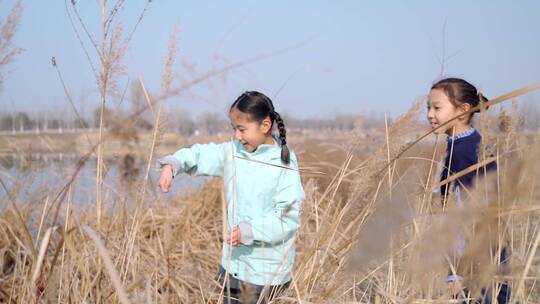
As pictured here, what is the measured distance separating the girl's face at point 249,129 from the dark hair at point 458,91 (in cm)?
71

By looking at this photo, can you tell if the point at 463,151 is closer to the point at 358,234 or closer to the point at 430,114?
the point at 430,114

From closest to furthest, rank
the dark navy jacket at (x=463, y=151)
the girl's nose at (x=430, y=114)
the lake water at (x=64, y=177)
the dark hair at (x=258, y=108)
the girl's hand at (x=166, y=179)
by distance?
the lake water at (x=64, y=177) < the girl's hand at (x=166, y=179) < the dark navy jacket at (x=463, y=151) < the girl's nose at (x=430, y=114) < the dark hair at (x=258, y=108)

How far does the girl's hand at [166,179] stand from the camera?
5.48ft

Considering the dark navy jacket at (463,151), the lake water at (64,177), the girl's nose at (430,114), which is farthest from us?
the girl's nose at (430,114)

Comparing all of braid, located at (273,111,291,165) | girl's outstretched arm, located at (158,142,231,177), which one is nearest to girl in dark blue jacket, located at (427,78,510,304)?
braid, located at (273,111,291,165)

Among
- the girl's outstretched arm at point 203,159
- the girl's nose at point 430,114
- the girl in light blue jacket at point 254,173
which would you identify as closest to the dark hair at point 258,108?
the girl in light blue jacket at point 254,173

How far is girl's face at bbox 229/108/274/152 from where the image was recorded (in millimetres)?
2016

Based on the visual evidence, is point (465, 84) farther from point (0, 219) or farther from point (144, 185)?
point (0, 219)

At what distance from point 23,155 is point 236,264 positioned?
Answer: 4.51ft

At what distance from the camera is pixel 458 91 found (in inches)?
77.0

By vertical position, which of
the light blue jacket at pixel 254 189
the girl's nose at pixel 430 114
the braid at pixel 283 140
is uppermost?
the girl's nose at pixel 430 114

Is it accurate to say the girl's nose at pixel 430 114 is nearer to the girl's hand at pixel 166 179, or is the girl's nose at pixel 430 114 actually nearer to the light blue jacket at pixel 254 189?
the light blue jacket at pixel 254 189

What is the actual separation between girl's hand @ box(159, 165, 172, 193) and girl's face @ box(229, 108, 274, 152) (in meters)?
0.34

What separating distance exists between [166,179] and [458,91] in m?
1.16
